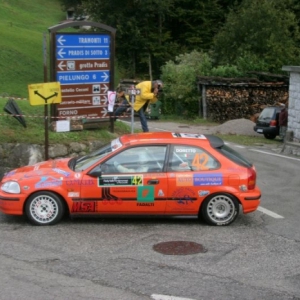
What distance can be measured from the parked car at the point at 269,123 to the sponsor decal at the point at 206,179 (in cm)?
1843

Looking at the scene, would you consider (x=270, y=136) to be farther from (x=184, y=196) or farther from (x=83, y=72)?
(x=184, y=196)

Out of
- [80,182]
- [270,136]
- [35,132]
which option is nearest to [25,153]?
[35,132]

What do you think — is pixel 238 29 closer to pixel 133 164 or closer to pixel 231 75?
pixel 231 75

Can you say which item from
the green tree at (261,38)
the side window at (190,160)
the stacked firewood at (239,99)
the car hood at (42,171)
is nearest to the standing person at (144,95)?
the car hood at (42,171)

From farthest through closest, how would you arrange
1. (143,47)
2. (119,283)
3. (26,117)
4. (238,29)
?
(143,47) → (238,29) → (26,117) → (119,283)

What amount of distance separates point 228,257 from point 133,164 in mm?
2392

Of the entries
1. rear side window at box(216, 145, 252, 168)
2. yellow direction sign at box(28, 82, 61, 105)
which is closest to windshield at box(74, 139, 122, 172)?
rear side window at box(216, 145, 252, 168)

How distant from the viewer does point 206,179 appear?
10203mm

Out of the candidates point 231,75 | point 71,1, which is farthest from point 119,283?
point 71,1

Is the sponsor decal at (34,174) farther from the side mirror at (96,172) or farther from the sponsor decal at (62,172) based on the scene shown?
the side mirror at (96,172)

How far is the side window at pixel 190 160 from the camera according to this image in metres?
10.3

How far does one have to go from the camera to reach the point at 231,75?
127 ft

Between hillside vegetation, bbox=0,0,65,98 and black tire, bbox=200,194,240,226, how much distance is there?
25085mm

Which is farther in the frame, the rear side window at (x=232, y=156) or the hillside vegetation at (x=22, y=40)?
the hillside vegetation at (x=22, y=40)
